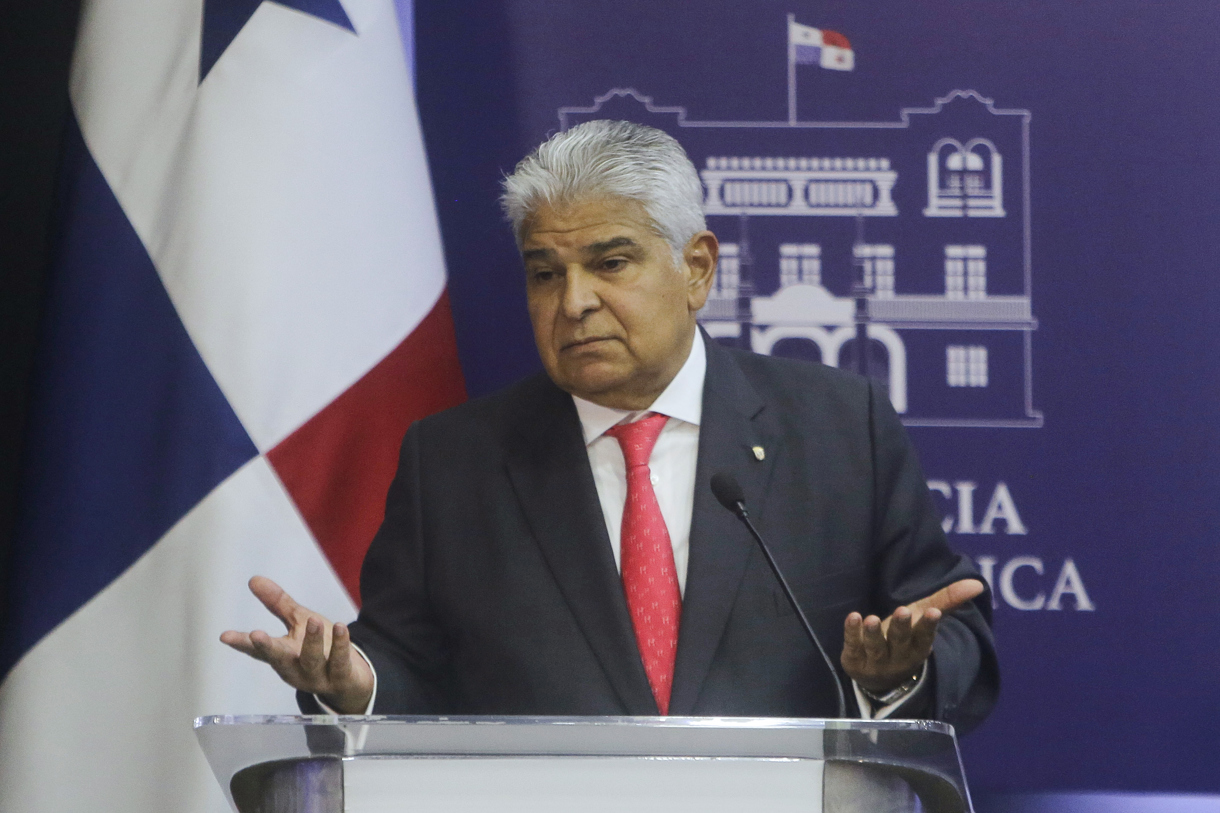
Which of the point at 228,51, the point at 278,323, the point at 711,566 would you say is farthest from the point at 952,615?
the point at 228,51

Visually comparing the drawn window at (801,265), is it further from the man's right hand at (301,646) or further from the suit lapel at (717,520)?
the man's right hand at (301,646)

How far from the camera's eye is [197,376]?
6.80ft

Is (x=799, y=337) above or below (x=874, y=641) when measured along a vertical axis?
above

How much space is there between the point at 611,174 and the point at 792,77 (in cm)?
86

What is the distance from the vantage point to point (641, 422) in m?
1.89

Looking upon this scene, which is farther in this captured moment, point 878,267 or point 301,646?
point 878,267

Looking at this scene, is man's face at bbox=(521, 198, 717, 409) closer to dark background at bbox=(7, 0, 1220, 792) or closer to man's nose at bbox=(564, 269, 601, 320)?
man's nose at bbox=(564, 269, 601, 320)

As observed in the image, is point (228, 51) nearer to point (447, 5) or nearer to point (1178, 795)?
point (447, 5)

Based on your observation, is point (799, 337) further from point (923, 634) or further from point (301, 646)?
point (301, 646)

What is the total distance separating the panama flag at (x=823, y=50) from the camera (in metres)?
2.49

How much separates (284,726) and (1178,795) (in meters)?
1.99

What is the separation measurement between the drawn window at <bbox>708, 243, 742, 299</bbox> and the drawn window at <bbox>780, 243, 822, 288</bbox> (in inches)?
3.4

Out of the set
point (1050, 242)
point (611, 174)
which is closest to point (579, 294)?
point (611, 174)

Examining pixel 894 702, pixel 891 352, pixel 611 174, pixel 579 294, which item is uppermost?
pixel 611 174
